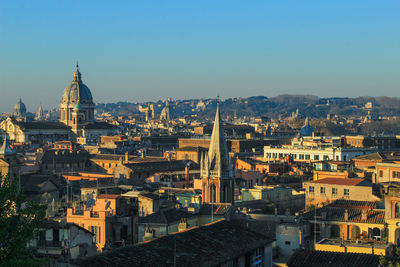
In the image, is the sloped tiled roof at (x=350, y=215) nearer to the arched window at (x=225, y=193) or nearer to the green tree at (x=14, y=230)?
the arched window at (x=225, y=193)

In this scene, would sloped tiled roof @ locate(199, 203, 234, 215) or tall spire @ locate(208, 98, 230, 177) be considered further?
tall spire @ locate(208, 98, 230, 177)

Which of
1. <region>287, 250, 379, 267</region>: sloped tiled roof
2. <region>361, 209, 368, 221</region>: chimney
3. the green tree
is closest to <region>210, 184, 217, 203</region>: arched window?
<region>361, 209, 368, 221</region>: chimney

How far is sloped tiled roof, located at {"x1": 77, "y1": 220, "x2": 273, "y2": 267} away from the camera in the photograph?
1608cm

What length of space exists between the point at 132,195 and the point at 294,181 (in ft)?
71.1

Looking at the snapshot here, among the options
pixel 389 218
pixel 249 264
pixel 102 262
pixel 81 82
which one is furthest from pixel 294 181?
pixel 81 82

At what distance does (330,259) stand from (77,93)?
148029mm

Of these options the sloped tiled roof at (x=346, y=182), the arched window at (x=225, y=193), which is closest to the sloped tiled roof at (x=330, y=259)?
the arched window at (x=225, y=193)

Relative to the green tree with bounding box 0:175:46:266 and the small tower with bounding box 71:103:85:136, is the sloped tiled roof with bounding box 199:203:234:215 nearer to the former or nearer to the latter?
the green tree with bounding box 0:175:46:266

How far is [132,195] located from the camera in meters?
34.7

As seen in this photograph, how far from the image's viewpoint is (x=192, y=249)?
17625 mm

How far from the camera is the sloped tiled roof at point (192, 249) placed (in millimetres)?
16078

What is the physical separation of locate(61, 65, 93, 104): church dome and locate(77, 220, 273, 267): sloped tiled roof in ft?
479

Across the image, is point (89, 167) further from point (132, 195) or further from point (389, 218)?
point (389, 218)

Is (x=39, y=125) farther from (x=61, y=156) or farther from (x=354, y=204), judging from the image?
(x=354, y=204)
